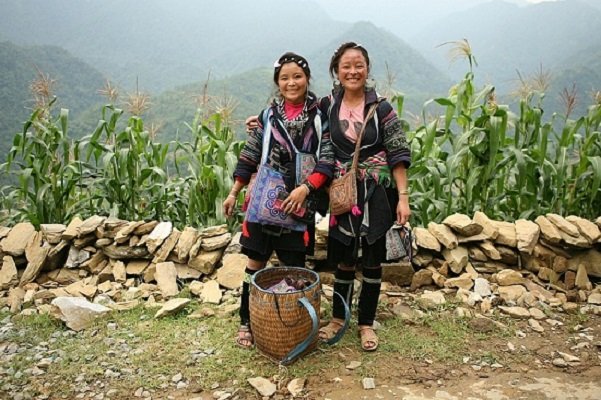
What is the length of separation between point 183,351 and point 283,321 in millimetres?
594

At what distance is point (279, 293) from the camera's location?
206cm

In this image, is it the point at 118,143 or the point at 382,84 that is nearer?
the point at 118,143

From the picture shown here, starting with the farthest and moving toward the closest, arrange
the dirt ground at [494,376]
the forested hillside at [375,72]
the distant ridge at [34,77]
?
the forested hillside at [375,72] < the distant ridge at [34,77] < the dirt ground at [494,376]

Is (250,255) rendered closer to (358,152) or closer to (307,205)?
(307,205)

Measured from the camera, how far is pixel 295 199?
6.86 ft

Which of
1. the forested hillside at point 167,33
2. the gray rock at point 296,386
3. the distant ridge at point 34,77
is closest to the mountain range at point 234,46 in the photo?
the distant ridge at point 34,77

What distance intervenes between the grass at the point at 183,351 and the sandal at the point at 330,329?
59 millimetres

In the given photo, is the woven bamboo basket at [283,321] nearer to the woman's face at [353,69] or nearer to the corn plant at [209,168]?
the woman's face at [353,69]

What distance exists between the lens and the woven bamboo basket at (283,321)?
208cm

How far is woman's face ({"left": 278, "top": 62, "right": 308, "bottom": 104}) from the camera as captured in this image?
2104 millimetres

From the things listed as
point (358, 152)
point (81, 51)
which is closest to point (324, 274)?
point (358, 152)

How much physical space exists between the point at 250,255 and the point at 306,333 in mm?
481

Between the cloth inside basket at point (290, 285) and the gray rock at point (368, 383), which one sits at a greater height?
the cloth inside basket at point (290, 285)

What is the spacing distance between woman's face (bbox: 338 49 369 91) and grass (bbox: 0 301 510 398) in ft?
4.28
